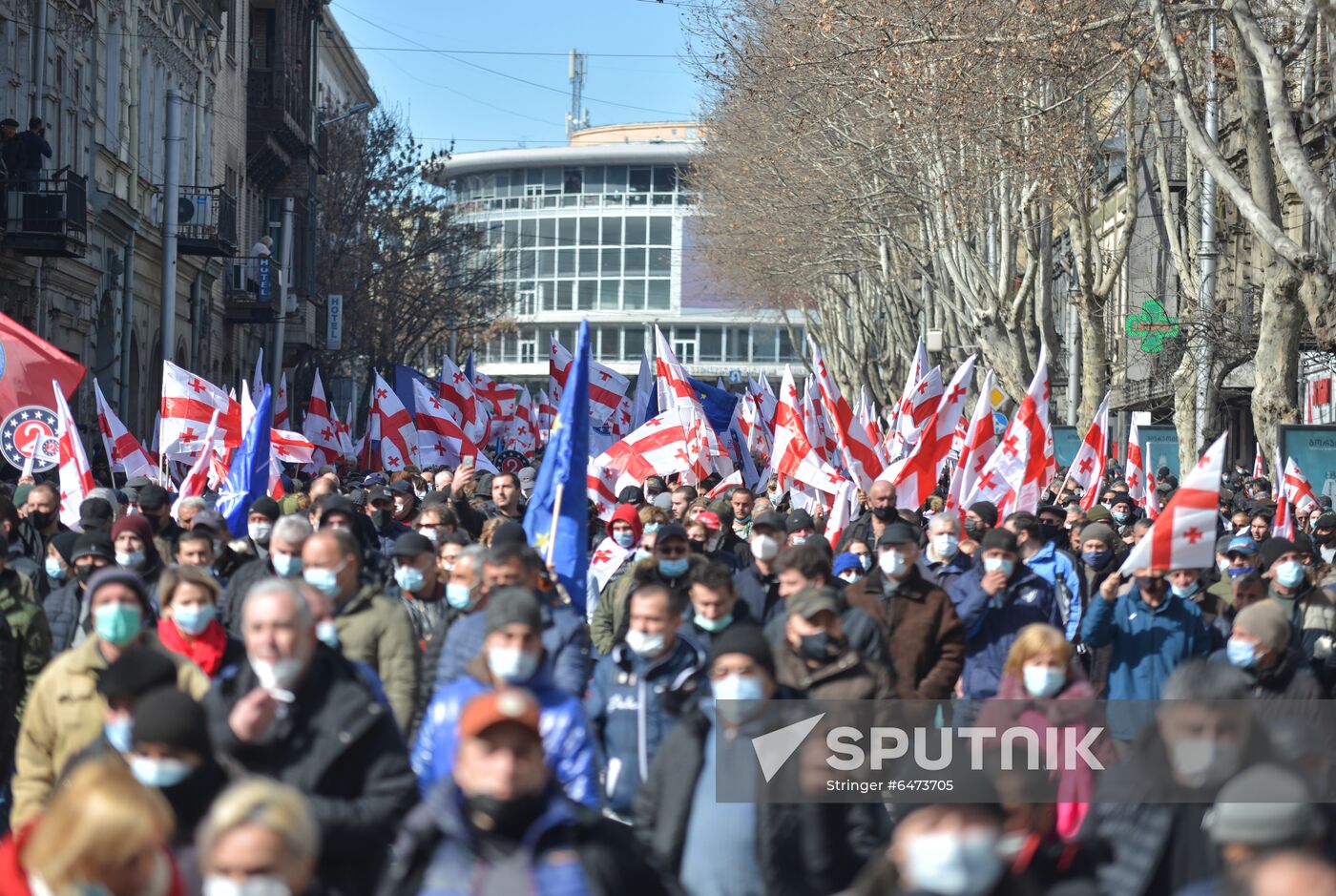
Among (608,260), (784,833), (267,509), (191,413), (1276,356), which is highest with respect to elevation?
(608,260)

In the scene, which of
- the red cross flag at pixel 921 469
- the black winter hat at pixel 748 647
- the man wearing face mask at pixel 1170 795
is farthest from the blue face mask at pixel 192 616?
the red cross flag at pixel 921 469

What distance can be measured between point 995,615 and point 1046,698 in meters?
3.30

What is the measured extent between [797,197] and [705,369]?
68.8 meters

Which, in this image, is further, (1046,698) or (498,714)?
(1046,698)

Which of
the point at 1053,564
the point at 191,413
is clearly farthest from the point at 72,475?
the point at 1053,564

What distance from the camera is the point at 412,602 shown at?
29.4ft

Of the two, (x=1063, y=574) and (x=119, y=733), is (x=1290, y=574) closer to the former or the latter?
(x=1063, y=574)

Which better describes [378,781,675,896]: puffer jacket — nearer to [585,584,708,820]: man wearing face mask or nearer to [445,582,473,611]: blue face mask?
[585,584,708,820]: man wearing face mask

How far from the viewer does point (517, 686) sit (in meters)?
5.95

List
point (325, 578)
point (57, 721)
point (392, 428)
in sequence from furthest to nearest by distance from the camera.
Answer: point (392, 428) → point (325, 578) → point (57, 721)

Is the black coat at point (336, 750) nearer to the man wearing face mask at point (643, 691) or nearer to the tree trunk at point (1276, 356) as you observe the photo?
the man wearing face mask at point (643, 691)

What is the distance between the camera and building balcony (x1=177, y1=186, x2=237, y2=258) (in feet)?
116

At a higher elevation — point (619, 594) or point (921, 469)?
point (921, 469)

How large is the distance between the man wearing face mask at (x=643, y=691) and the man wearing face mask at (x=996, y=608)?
2983 mm
